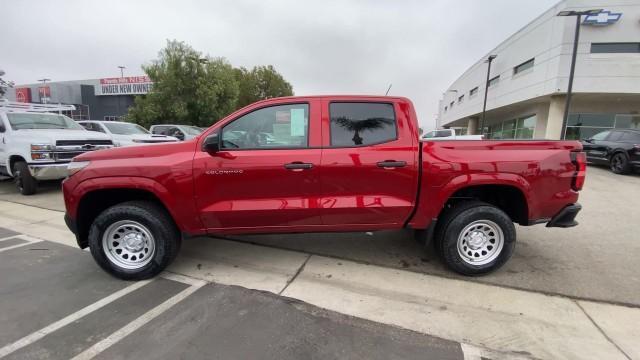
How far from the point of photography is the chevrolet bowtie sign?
Result: 1898 cm

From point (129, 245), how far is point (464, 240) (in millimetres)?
3615

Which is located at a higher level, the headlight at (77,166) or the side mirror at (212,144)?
the side mirror at (212,144)

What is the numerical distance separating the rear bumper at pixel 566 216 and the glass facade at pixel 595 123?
23.5 metres

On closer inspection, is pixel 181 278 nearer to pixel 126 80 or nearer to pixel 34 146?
pixel 34 146

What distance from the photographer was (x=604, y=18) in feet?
62.6

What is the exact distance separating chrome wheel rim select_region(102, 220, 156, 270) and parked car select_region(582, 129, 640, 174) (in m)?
12.8

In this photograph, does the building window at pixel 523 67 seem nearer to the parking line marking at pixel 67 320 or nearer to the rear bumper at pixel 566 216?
the rear bumper at pixel 566 216

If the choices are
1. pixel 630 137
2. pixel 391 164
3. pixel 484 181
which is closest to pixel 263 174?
pixel 391 164

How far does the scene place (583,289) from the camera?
3246 mm

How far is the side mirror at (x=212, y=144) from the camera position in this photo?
311 cm

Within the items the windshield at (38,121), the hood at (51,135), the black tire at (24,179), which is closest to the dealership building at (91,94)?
the windshield at (38,121)

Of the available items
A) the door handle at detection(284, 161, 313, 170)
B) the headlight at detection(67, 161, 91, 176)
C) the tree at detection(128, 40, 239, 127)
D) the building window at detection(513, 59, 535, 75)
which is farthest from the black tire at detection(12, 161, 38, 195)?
the building window at detection(513, 59, 535, 75)

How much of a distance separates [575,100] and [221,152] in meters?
26.7

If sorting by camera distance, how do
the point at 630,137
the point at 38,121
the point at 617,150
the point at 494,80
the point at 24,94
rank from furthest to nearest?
the point at 24,94, the point at 494,80, the point at 617,150, the point at 630,137, the point at 38,121
